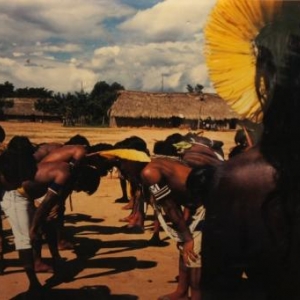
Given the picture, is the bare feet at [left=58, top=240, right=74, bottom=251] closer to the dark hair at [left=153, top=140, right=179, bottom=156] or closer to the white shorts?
the dark hair at [left=153, top=140, right=179, bottom=156]

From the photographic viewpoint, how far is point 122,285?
5039 millimetres

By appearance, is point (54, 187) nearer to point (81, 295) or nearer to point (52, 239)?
point (52, 239)

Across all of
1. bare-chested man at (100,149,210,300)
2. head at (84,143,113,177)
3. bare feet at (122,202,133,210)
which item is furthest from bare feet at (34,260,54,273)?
bare feet at (122,202,133,210)

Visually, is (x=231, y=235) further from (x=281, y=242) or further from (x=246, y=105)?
(x=246, y=105)

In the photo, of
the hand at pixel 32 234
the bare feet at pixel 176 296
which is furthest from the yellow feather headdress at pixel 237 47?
the hand at pixel 32 234

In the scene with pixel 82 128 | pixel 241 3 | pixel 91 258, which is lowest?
pixel 91 258

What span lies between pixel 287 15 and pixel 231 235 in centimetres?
59

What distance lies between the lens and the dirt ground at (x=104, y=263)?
4.86 m

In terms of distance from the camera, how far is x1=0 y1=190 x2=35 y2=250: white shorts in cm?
445

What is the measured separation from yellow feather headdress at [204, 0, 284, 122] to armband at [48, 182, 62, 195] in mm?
3420

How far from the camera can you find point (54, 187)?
4969mm

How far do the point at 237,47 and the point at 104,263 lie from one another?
451cm

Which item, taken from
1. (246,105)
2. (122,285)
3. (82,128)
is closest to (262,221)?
(246,105)

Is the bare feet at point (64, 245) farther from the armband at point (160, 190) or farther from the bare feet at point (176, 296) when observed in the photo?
the armband at point (160, 190)
